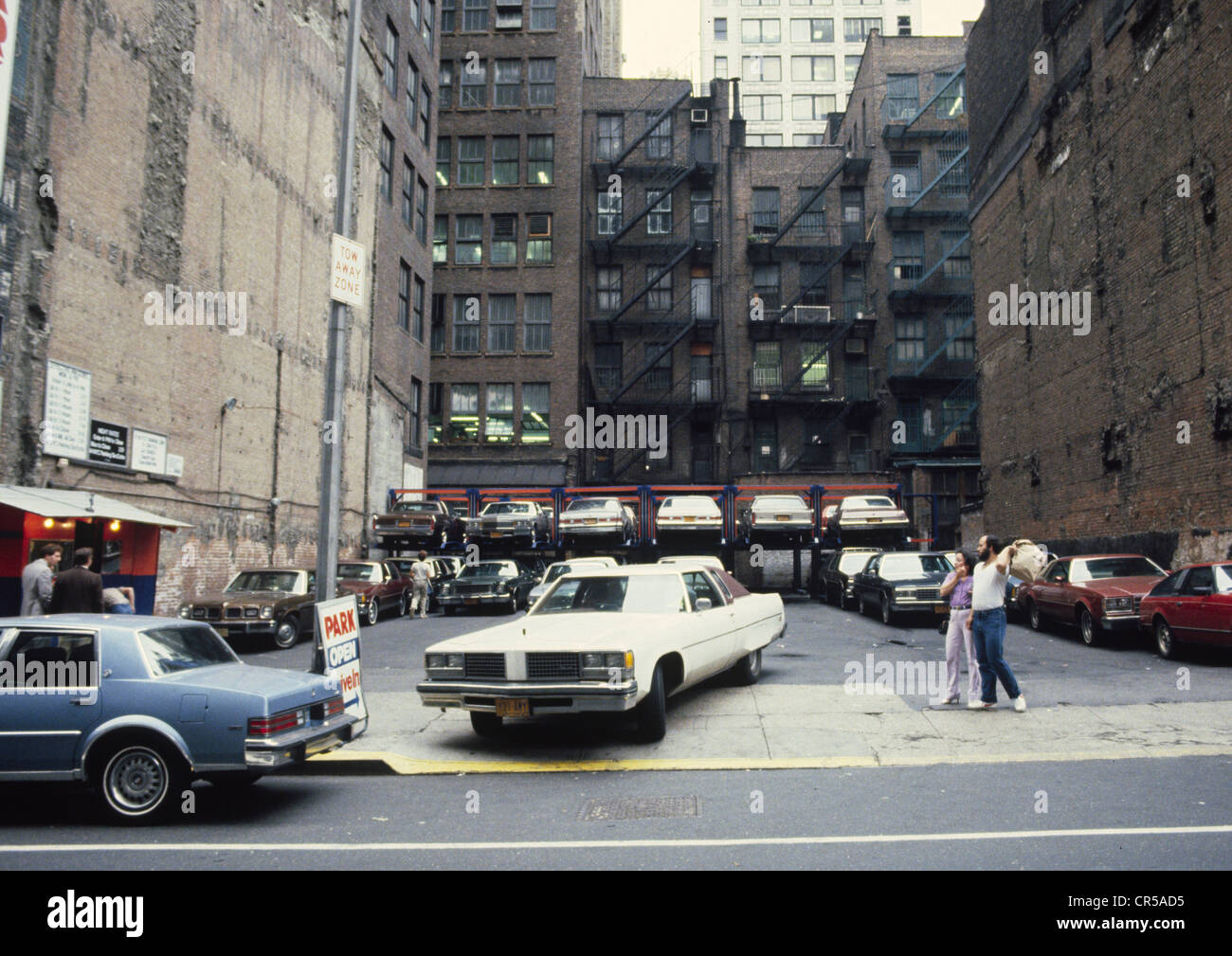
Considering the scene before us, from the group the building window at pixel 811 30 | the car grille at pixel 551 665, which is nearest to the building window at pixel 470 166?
the building window at pixel 811 30

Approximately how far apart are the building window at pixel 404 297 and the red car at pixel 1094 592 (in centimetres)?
2415

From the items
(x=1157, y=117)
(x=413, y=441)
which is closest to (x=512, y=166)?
(x=413, y=441)

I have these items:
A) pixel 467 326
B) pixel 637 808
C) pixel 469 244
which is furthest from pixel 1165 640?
pixel 469 244

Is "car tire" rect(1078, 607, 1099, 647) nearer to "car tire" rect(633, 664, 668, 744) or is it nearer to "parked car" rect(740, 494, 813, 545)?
"car tire" rect(633, 664, 668, 744)

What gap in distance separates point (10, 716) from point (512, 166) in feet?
127

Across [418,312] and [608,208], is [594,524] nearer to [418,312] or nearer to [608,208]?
[418,312]

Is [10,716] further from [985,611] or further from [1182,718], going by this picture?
[1182,718]

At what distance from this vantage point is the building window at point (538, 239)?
4069cm

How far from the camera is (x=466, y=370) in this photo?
1590 inches

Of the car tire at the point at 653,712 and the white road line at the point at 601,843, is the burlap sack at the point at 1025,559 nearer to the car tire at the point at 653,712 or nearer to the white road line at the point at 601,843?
the white road line at the point at 601,843

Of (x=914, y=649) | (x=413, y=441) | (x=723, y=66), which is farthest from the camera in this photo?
(x=723, y=66)

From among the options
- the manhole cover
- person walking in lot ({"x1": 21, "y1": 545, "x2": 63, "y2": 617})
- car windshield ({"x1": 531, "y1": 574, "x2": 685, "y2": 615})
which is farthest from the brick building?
person walking in lot ({"x1": 21, "y1": 545, "x2": 63, "y2": 617})

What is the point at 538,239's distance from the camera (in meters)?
40.8

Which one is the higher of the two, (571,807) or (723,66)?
(723,66)
